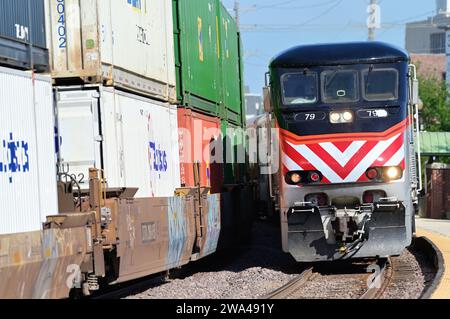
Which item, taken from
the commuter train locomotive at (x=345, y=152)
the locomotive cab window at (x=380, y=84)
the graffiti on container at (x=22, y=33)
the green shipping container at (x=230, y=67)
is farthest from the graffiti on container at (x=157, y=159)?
the green shipping container at (x=230, y=67)

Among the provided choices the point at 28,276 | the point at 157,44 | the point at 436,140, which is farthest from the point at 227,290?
the point at 436,140

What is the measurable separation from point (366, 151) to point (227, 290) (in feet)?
9.51

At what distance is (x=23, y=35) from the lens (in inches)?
307

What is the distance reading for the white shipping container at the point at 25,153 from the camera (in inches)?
286

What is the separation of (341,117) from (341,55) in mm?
1014

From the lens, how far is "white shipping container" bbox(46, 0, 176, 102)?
31.7ft

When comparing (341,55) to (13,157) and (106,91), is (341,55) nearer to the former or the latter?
(106,91)

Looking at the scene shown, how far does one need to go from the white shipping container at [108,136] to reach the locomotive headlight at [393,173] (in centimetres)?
345

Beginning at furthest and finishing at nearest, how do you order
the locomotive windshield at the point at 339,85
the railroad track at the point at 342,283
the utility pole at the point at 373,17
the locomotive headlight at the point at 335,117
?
the utility pole at the point at 373,17 → the locomotive windshield at the point at 339,85 → the locomotive headlight at the point at 335,117 → the railroad track at the point at 342,283

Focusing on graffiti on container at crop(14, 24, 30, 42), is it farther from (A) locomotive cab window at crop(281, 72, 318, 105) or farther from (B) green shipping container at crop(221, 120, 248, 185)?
(B) green shipping container at crop(221, 120, 248, 185)

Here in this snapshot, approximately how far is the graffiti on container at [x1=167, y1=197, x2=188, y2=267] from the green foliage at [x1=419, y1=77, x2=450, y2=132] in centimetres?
3543

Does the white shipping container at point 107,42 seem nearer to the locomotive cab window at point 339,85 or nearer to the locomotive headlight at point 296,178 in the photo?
the locomotive headlight at point 296,178

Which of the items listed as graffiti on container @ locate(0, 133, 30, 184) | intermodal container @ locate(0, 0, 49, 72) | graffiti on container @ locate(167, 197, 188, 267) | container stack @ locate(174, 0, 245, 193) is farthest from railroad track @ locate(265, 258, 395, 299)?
intermodal container @ locate(0, 0, 49, 72)

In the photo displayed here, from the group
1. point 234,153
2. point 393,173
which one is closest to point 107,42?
point 393,173
